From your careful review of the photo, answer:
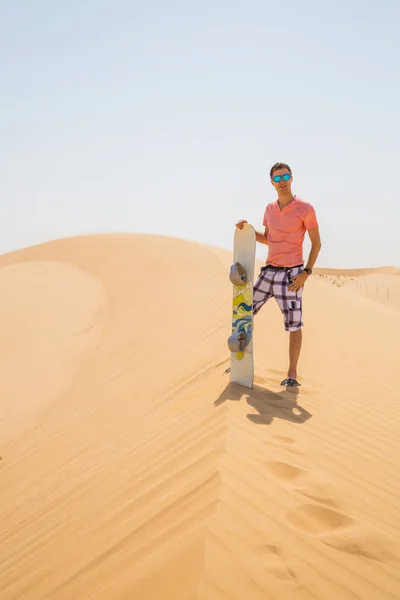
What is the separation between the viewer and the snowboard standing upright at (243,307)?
4.62m

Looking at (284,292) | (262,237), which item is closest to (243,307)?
(284,292)

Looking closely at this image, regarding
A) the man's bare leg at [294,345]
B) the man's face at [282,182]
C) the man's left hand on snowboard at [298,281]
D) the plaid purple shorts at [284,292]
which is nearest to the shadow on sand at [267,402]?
the man's bare leg at [294,345]

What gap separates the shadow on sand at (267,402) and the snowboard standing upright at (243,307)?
0.46 ft

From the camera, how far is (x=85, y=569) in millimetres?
2627

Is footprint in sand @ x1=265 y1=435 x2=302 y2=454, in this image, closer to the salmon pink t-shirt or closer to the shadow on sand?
the shadow on sand

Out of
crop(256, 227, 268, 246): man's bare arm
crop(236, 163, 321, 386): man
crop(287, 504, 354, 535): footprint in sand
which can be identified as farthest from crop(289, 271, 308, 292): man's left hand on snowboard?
crop(287, 504, 354, 535): footprint in sand

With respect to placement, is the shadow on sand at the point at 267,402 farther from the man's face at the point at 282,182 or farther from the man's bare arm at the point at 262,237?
the man's face at the point at 282,182

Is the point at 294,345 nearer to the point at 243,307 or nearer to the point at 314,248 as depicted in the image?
the point at 243,307

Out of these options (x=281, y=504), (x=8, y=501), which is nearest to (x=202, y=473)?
(x=281, y=504)

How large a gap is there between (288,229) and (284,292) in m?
0.56

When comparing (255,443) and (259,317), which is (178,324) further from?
(255,443)

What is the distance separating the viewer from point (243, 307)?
4.77m

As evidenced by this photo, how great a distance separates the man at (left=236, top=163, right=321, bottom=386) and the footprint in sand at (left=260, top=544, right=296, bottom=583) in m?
2.63

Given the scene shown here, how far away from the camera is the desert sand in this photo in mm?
2373
